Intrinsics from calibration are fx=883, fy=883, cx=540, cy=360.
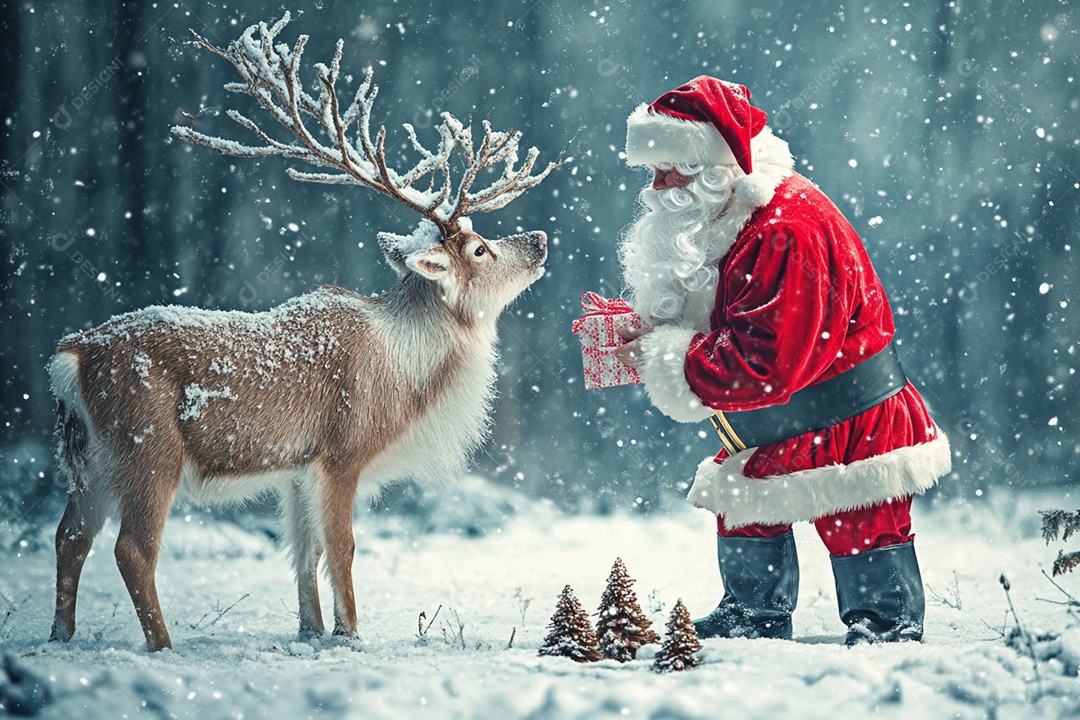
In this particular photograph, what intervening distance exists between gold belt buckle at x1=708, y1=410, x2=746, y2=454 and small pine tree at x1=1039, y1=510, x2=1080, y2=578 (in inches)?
29.0

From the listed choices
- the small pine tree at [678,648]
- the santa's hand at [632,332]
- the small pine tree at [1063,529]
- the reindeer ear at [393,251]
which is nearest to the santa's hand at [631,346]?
the santa's hand at [632,332]

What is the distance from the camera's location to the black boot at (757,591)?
243 centimetres

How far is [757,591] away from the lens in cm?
244

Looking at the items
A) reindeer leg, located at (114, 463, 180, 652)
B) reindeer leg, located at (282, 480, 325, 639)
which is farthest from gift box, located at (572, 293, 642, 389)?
reindeer leg, located at (114, 463, 180, 652)

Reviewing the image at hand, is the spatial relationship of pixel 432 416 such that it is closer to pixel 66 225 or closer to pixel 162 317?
pixel 162 317

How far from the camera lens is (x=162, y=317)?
2.48 meters

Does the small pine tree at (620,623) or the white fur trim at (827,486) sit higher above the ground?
the white fur trim at (827,486)

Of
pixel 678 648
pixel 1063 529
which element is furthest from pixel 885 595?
pixel 678 648

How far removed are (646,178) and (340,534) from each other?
5.25 ft

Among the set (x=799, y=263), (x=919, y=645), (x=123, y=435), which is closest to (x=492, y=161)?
(x=799, y=263)

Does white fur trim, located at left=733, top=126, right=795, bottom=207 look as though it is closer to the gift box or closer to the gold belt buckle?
the gift box

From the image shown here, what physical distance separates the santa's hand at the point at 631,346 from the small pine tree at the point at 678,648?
2.25 feet

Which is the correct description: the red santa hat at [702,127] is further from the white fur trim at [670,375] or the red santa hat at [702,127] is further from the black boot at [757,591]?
the black boot at [757,591]

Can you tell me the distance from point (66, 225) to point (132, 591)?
1.22 metres
